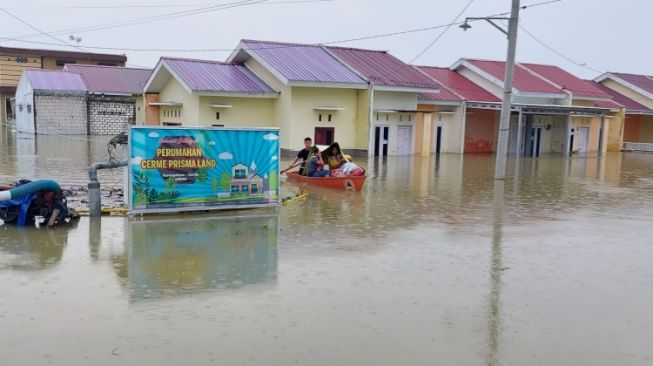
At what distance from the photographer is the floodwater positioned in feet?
18.0

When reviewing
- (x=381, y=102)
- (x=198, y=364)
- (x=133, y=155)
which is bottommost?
(x=198, y=364)

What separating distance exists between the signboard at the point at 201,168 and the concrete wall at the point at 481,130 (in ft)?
93.0

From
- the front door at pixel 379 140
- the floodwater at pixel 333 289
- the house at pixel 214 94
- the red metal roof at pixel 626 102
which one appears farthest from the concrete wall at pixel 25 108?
the red metal roof at pixel 626 102

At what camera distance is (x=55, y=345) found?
17.6 ft

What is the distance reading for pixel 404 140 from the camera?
113ft

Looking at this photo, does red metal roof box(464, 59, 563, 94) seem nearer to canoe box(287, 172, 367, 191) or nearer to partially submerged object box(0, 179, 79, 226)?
canoe box(287, 172, 367, 191)

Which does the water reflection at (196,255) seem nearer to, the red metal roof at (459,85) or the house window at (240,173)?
the house window at (240,173)

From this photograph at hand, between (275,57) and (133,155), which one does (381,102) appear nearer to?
(275,57)

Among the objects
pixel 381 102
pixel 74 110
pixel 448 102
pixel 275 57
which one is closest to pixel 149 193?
pixel 275 57

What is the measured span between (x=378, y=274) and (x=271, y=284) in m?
1.46

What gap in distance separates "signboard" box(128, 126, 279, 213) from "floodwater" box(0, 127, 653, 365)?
408mm

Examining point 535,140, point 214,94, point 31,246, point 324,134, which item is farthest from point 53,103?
point 31,246

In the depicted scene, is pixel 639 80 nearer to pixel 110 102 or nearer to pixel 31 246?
pixel 110 102

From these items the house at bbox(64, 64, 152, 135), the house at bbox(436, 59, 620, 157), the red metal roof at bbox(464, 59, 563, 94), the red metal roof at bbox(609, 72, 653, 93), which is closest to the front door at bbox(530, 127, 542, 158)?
the house at bbox(436, 59, 620, 157)
